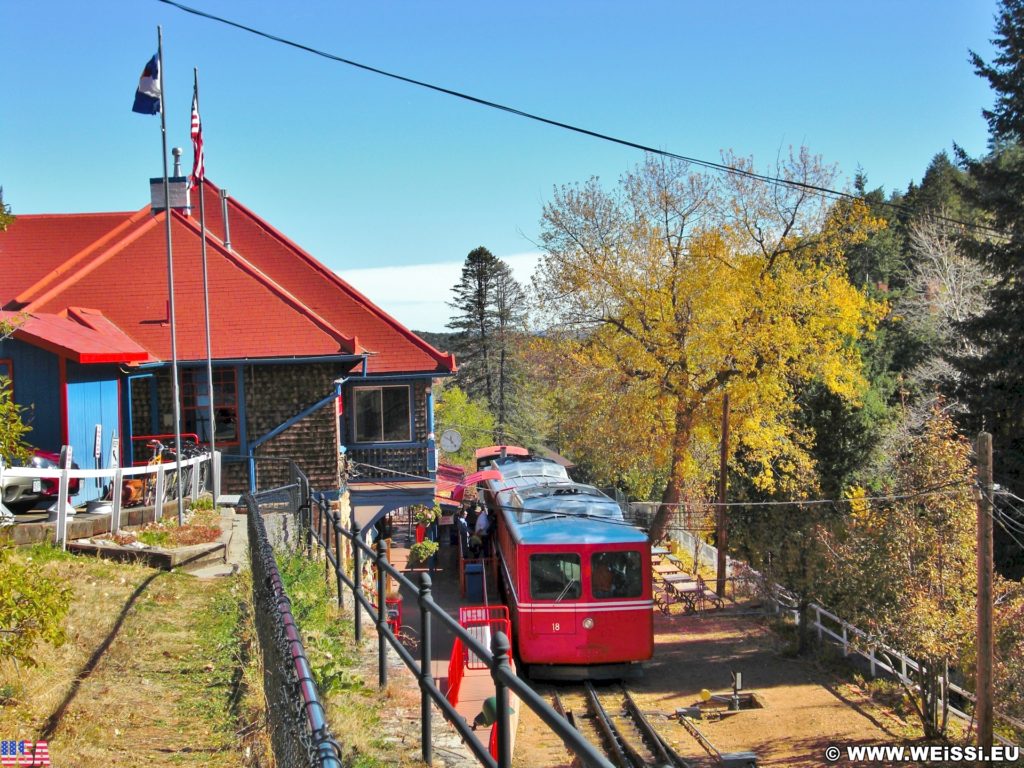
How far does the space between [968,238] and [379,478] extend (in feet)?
67.3

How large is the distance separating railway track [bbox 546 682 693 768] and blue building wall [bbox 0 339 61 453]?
983 centimetres

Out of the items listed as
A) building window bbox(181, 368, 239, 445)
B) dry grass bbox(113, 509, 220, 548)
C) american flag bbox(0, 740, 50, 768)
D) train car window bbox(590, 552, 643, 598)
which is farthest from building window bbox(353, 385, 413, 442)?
american flag bbox(0, 740, 50, 768)

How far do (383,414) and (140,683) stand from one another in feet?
55.8

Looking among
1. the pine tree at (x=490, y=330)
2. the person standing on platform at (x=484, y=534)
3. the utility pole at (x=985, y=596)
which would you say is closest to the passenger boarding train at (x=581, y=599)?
the utility pole at (x=985, y=596)

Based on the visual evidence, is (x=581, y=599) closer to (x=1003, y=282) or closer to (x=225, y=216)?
(x=225, y=216)

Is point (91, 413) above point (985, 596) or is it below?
above

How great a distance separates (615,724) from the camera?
16.2m

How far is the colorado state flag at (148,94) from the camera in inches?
628

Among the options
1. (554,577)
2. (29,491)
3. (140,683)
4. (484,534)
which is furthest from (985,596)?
(484,534)

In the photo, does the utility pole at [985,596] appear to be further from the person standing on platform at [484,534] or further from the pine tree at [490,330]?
the pine tree at [490,330]

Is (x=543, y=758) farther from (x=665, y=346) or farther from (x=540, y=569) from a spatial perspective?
(x=665, y=346)

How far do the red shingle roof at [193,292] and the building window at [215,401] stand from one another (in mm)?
638

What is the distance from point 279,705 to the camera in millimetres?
4211

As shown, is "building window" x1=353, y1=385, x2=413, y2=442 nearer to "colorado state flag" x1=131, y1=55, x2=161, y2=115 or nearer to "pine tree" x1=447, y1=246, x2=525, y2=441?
"colorado state flag" x1=131, y1=55, x2=161, y2=115
